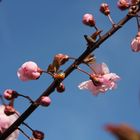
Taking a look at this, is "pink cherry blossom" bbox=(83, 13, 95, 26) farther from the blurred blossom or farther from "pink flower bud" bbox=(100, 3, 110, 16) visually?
the blurred blossom

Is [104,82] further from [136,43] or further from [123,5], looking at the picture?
[123,5]

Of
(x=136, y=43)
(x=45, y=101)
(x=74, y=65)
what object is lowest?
(x=45, y=101)

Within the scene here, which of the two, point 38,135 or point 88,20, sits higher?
point 88,20

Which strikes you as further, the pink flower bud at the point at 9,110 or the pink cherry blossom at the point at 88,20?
the pink cherry blossom at the point at 88,20

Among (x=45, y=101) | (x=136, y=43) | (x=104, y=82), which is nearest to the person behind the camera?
(x=45, y=101)

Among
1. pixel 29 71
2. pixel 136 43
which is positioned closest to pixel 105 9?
pixel 136 43

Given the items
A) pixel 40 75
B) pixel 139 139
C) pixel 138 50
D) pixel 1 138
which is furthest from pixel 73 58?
pixel 139 139

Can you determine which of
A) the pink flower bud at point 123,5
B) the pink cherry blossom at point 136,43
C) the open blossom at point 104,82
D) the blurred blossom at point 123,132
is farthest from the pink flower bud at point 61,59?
the blurred blossom at point 123,132

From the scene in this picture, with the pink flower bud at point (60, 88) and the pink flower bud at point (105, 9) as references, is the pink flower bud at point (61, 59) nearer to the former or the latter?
the pink flower bud at point (60, 88)

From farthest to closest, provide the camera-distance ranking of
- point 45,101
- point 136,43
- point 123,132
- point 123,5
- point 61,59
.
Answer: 1. point 136,43
2. point 123,5
3. point 61,59
4. point 45,101
5. point 123,132
